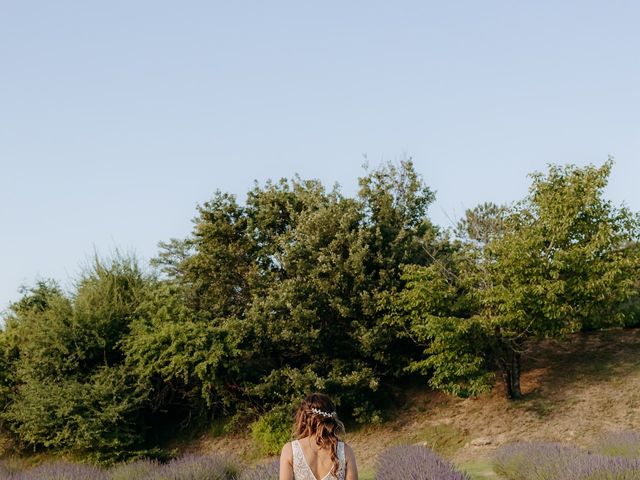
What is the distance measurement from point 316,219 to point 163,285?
6087 mm

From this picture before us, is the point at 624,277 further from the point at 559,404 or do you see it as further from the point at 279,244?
the point at 279,244

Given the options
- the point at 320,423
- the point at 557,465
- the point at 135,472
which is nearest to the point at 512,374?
the point at 557,465

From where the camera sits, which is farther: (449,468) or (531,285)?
(531,285)

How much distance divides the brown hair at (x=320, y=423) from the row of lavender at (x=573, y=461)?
474 centimetres

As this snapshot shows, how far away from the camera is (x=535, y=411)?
62.4 feet

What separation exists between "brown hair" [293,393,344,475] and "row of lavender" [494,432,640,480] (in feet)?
15.5

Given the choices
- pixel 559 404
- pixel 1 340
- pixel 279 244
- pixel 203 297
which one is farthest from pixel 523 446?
pixel 1 340

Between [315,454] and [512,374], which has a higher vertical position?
[315,454]

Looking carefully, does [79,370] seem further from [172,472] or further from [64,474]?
[172,472]

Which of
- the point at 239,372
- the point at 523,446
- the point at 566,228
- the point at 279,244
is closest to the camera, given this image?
the point at 523,446

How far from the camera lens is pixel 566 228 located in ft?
61.5

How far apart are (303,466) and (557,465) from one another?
591cm

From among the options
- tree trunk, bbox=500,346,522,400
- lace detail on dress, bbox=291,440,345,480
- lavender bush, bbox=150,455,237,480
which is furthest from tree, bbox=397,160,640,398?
lace detail on dress, bbox=291,440,345,480

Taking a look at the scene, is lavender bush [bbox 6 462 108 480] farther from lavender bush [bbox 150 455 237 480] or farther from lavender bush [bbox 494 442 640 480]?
lavender bush [bbox 494 442 640 480]
